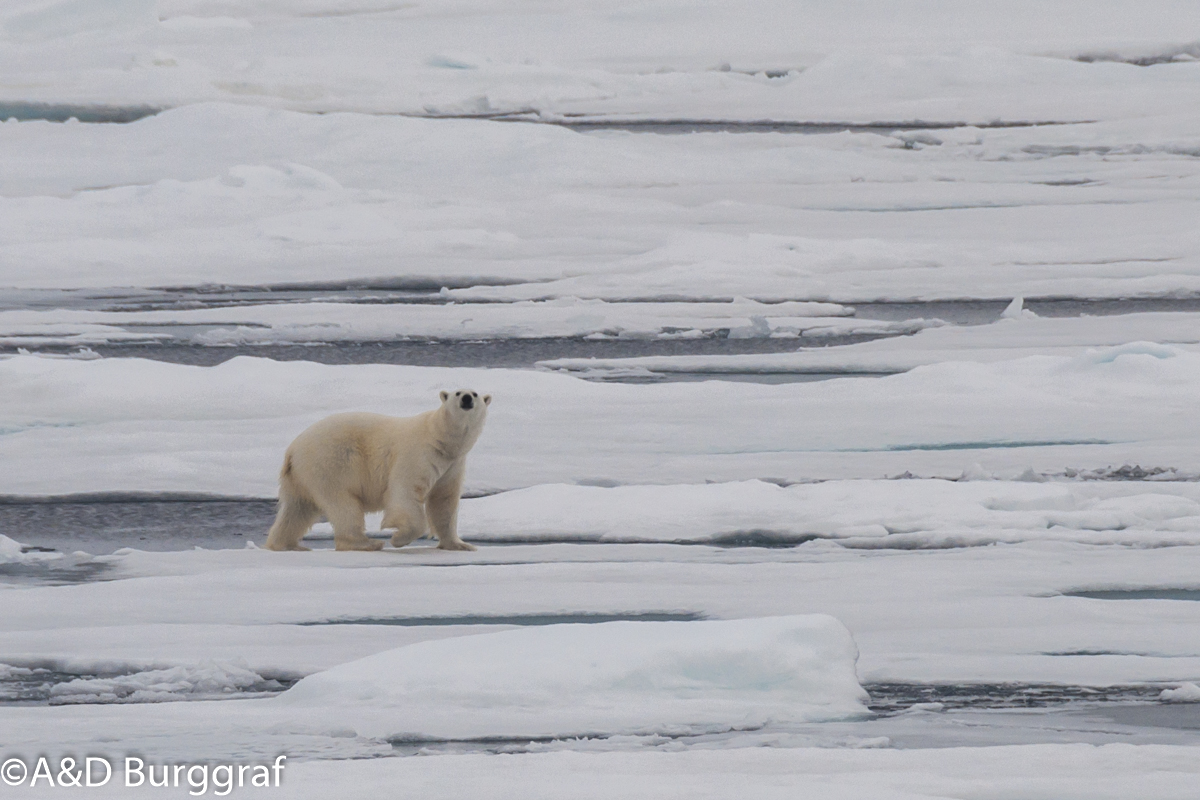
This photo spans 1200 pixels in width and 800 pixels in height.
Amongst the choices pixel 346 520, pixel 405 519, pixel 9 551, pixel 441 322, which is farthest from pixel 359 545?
pixel 441 322

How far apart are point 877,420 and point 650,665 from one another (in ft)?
11.1

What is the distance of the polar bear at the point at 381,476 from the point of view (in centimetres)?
450

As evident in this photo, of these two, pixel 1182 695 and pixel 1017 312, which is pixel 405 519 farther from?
pixel 1017 312

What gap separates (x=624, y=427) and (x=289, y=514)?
6.23 ft

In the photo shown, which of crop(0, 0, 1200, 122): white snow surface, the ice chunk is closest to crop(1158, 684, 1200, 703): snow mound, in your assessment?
the ice chunk

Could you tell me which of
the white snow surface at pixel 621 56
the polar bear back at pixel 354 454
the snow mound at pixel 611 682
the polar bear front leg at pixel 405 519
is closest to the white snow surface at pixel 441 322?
the polar bear back at pixel 354 454

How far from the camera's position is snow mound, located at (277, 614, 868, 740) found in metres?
2.92

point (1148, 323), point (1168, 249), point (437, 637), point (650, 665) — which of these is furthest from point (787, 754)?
point (1168, 249)

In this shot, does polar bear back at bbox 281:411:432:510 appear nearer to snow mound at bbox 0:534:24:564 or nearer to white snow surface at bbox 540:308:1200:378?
snow mound at bbox 0:534:24:564

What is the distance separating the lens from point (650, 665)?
3043 millimetres

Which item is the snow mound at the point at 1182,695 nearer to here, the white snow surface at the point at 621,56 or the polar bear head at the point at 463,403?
the polar bear head at the point at 463,403

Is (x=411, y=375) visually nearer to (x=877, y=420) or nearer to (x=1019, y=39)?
(x=877, y=420)

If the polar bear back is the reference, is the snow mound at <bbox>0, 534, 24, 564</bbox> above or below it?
below

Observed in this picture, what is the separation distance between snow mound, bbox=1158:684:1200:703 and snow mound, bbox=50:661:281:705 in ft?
5.77
